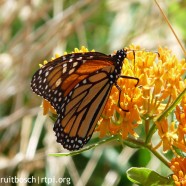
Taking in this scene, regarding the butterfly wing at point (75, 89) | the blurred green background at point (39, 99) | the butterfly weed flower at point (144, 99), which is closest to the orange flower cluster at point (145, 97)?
the butterfly weed flower at point (144, 99)

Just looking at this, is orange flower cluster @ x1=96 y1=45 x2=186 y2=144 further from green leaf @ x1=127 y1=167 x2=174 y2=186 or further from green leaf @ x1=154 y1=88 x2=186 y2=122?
green leaf @ x1=127 y1=167 x2=174 y2=186

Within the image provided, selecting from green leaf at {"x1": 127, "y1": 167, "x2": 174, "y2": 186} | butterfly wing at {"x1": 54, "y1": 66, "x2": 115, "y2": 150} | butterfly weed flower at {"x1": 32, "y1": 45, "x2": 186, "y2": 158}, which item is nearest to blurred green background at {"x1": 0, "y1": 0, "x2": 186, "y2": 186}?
butterfly wing at {"x1": 54, "y1": 66, "x2": 115, "y2": 150}

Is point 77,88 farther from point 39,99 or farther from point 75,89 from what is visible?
point 39,99

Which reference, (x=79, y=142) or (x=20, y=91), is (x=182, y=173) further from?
(x=20, y=91)

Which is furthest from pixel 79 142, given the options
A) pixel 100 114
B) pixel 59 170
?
pixel 59 170

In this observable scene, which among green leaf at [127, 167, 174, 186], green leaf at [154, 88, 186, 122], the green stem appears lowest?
green leaf at [127, 167, 174, 186]
